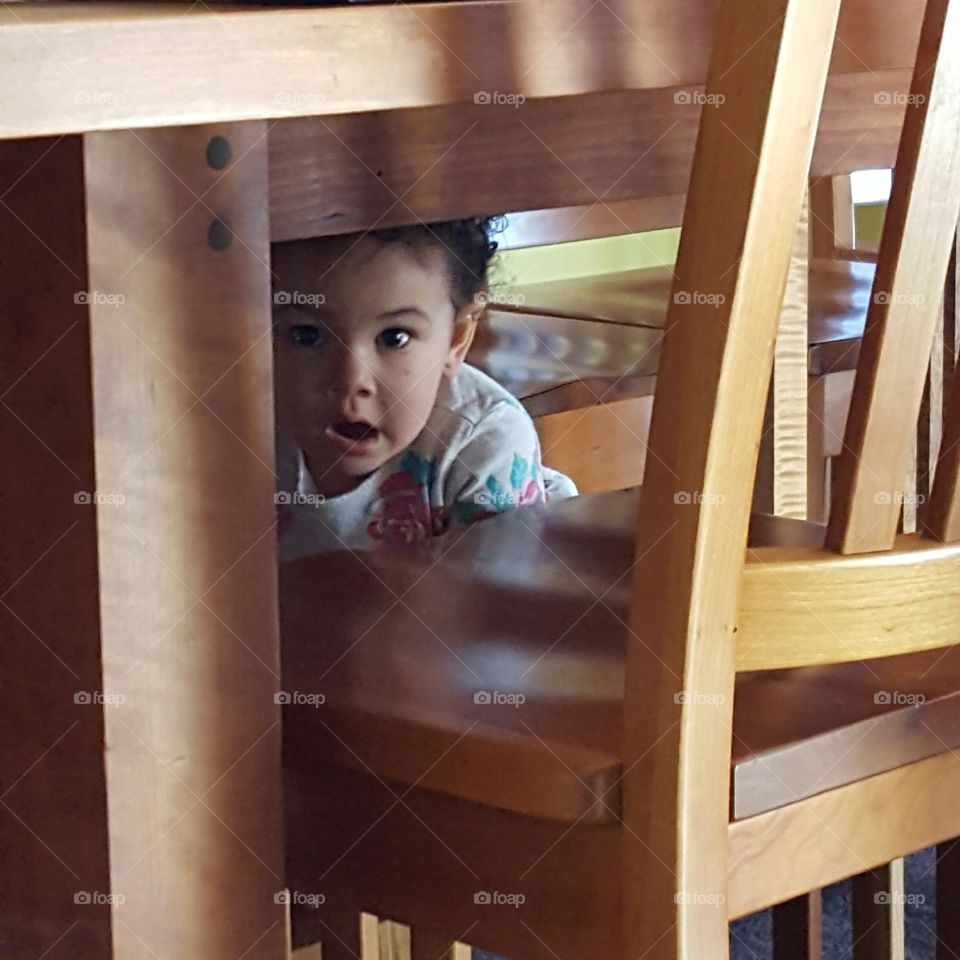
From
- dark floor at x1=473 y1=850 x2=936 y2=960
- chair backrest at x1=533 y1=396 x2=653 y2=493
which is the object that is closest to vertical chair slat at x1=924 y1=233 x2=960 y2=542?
chair backrest at x1=533 y1=396 x2=653 y2=493

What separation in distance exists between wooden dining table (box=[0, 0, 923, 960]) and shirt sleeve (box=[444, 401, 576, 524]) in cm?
71

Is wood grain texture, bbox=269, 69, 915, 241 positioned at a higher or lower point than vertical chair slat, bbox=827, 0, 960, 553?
higher

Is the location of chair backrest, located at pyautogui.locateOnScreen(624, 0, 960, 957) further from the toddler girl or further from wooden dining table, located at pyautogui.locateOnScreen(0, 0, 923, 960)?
the toddler girl

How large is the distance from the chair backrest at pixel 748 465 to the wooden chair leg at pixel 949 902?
0.82 m

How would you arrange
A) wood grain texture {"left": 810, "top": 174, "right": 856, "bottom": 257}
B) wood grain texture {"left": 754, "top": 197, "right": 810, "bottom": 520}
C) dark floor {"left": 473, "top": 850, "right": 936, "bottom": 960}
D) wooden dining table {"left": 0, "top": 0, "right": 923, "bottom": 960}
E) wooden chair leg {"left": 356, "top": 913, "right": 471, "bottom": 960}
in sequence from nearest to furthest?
1. wooden dining table {"left": 0, "top": 0, "right": 923, "bottom": 960}
2. wooden chair leg {"left": 356, "top": 913, "right": 471, "bottom": 960}
3. wood grain texture {"left": 754, "top": 197, "right": 810, "bottom": 520}
4. dark floor {"left": 473, "top": 850, "right": 936, "bottom": 960}
5. wood grain texture {"left": 810, "top": 174, "right": 856, "bottom": 257}

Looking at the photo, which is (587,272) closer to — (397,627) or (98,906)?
(397,627)

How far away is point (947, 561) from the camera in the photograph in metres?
0.68

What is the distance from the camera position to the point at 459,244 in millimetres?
1488

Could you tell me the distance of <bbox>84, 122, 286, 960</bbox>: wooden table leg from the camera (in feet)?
2.04

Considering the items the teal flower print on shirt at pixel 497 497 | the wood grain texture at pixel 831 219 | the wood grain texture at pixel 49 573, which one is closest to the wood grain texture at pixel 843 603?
the wood grain texture at pixel 49 573

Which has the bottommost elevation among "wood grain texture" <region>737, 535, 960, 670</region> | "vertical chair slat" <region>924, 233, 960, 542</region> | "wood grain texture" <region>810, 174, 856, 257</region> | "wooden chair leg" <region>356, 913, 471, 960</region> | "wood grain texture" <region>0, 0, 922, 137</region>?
"wooden chair leg" <region>356, 913, 471, 960</region>

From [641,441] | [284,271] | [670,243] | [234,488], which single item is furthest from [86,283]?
[670,243]

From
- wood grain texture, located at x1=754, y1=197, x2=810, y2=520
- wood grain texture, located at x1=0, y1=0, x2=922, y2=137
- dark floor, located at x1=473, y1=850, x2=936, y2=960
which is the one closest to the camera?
wood grain texture, located at x1=0, y1=0, x2=922, y2=137

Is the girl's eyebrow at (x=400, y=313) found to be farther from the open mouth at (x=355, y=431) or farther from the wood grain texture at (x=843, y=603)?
the wood grain texture at (x=843, y=603)
